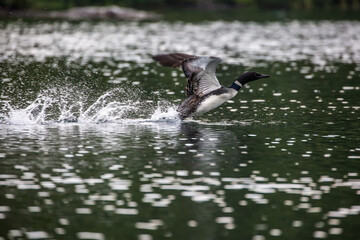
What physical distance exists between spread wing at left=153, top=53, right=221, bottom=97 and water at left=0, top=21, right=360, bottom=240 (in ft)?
3.75

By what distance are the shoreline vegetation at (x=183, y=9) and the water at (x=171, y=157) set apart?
53.2 m

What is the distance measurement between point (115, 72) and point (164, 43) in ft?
68.3

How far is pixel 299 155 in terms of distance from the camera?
18.3m

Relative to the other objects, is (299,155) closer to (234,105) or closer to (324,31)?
(234,105)

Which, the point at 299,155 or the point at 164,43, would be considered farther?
the point at 164,43

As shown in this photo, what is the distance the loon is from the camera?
21766 millimetres

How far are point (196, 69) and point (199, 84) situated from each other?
0.70 meters

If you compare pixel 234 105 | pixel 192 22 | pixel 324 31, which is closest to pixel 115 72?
pixel 234 105

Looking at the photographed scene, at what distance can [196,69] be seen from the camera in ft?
71.5

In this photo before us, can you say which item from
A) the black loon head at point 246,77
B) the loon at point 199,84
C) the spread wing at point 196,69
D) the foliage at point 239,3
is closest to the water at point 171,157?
the loon at point 199,84

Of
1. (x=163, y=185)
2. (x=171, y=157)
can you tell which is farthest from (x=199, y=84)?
(x=163, y=185)

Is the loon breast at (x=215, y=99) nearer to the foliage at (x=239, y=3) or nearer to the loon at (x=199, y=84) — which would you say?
the loon at (x=199, y=84)

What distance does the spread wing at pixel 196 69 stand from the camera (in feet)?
70.7

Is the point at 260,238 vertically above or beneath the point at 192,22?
beneath
